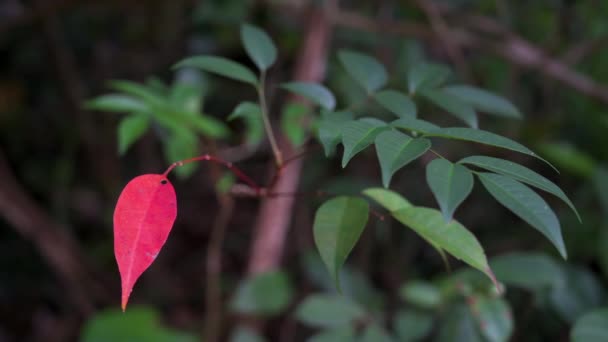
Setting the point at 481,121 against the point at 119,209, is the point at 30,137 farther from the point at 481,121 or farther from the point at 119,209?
the point at 119,209

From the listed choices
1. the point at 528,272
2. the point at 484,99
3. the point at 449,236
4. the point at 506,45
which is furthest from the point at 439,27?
the point at 449,236

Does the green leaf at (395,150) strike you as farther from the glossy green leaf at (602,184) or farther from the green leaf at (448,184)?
the glossy green leaf at (602,184)

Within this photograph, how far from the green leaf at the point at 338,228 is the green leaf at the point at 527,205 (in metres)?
0.12

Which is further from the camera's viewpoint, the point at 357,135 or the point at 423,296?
the point at 423,296

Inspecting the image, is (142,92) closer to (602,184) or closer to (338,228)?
(338,228)

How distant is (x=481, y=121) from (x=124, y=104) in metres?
1.20

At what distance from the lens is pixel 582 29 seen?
64.7 inches

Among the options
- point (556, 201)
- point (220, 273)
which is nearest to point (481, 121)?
point (556, 201)

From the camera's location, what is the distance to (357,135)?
445mm

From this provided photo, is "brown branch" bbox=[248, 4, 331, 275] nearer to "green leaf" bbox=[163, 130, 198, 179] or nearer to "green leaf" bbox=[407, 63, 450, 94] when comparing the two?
"green leaf" bbox=[163, 130, 198, 179]

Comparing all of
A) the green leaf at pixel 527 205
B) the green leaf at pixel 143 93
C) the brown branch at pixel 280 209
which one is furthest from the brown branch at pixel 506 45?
the green leaf at pixel 527 205

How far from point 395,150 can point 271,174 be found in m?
1.09

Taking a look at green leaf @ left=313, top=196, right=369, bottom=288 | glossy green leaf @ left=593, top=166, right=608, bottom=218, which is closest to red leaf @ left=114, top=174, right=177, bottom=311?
green leaf @ left=313, top=196, right=369, bottom=288

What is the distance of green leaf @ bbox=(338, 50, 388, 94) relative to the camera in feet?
2.21
